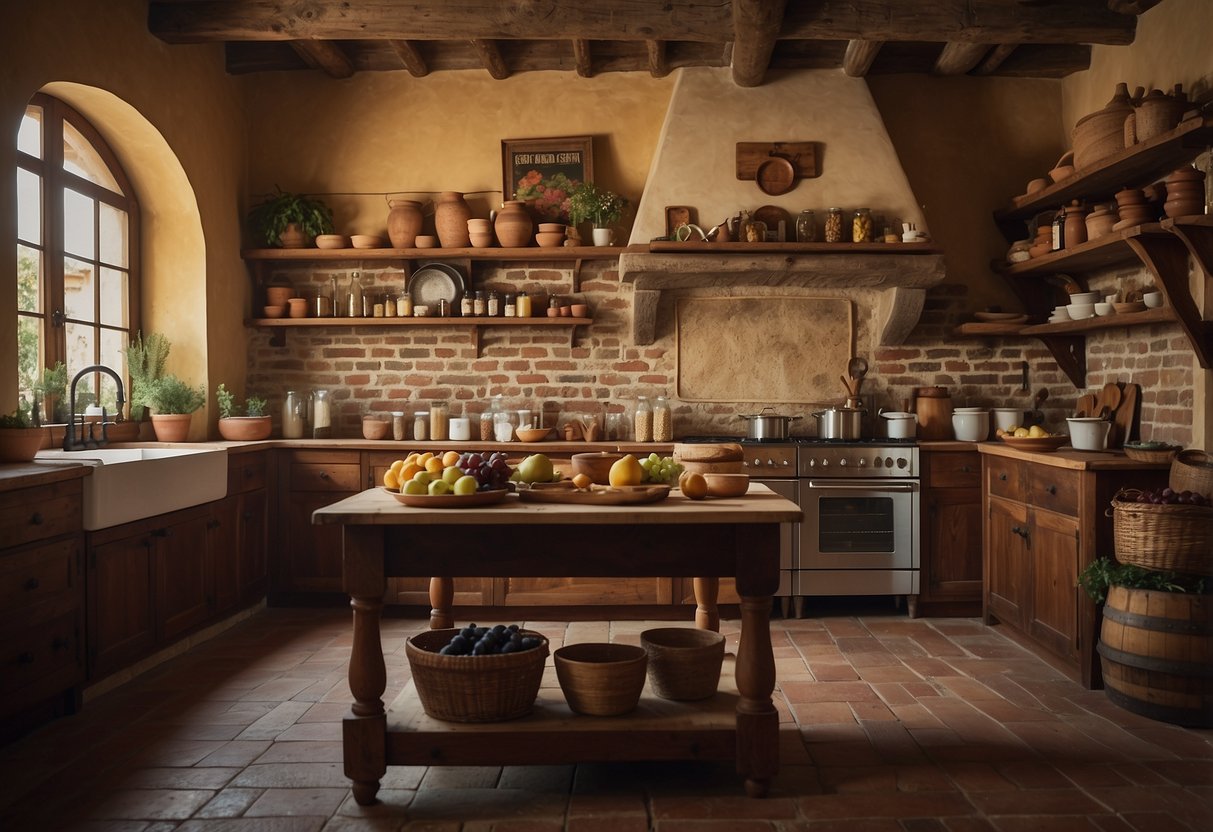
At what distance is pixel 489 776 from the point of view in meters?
3.12

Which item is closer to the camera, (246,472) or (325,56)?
(246,472)

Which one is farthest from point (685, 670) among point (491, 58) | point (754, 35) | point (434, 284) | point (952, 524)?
point (491, 58)

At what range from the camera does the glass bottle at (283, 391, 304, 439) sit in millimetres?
5941

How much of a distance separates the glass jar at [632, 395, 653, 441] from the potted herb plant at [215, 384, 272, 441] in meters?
2.30

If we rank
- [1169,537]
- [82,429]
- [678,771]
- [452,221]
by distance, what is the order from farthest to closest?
1. [452,221]
2. [82,429]
3. [1169,537]
4. [678,771]

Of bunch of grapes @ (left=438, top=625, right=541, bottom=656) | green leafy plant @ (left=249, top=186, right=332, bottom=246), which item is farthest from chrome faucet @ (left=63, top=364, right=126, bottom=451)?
bunch of grapes @ (left=438, top=625, right=541, bottom=656)

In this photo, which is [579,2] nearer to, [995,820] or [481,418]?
[481,418]

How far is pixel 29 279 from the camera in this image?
4500mm

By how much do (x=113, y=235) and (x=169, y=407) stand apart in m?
1.07

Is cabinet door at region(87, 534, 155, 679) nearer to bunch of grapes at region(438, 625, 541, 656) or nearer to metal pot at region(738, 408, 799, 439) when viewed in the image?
bunch of grapes at region(438, 625, 541, 656)

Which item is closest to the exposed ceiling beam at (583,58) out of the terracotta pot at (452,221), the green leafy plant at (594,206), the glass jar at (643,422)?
the green leafy plant at (594,206)

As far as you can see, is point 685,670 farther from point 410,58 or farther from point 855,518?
point 410,58

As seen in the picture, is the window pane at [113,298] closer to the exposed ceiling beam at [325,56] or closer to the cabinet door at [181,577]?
Result: the cabinet door at [181,577]

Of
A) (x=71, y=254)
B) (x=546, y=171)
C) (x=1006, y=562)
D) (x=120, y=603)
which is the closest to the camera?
(x=120, y=603)
